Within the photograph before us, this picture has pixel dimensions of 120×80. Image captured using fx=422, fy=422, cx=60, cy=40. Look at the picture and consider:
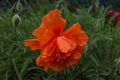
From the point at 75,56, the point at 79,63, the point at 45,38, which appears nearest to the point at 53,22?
the point at 45,38

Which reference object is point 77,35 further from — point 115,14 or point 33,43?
point 115,14

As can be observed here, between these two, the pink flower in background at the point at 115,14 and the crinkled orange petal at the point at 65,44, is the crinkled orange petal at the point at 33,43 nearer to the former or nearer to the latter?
the crinkled orange petal at the point at 65,44

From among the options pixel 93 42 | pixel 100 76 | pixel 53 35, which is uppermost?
pixel 53 35

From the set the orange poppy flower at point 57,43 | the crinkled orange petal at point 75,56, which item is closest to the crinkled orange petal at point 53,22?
the orange poppy flower at point 57,43

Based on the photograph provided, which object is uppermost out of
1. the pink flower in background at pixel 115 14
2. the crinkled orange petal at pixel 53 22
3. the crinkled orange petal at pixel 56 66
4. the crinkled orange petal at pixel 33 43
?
the crinkled orange petal at pixel 53 22

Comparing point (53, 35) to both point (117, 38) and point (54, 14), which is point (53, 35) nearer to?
point (54, 14)

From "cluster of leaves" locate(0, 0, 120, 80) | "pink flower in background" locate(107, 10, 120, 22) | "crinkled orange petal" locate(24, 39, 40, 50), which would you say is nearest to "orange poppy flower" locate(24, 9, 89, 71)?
"crinkled orange petal" locate(24, 39, 40, 50)

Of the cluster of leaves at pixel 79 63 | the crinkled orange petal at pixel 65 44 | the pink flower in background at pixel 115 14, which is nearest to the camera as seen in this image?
the crinkled orange petal at pixel 65 44

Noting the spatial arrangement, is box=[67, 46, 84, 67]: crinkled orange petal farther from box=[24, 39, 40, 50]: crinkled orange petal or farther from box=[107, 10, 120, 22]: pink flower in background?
box=[107, 10, 120, 22]: pink flower in background

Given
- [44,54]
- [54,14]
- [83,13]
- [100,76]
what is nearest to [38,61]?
[44,54]
